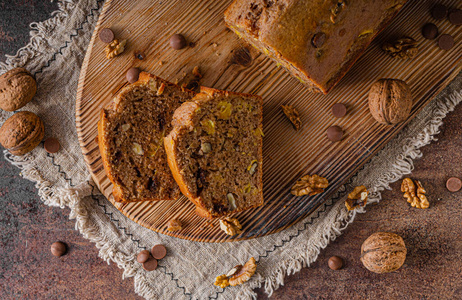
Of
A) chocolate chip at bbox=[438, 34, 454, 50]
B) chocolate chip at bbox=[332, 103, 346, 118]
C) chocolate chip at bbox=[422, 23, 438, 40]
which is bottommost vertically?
chocolate chip at bbox=[332, 103, 346, 118]

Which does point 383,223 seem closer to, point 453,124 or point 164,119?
point 453,124

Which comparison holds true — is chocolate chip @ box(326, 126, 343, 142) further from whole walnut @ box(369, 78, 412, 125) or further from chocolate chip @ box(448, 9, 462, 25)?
chocolate chip @ box(448, 9, 462, 25)

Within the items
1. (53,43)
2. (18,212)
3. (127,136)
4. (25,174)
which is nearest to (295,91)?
(127,136)

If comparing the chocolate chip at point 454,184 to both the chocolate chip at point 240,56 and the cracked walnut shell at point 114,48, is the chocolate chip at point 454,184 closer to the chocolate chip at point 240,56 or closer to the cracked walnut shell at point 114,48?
the chocolate chip at point 240,56

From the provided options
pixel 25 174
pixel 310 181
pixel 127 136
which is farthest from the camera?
pixel 25 174

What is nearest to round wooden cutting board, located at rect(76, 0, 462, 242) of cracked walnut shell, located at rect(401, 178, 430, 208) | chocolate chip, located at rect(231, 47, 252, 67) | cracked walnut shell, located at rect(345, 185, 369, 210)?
chocolate chip, located at rect(231, 47, 252, 67)

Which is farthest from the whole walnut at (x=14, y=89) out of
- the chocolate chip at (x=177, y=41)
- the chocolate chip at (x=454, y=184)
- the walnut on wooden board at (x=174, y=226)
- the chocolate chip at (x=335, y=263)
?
the chocolate chip at (x=454, y=184)
